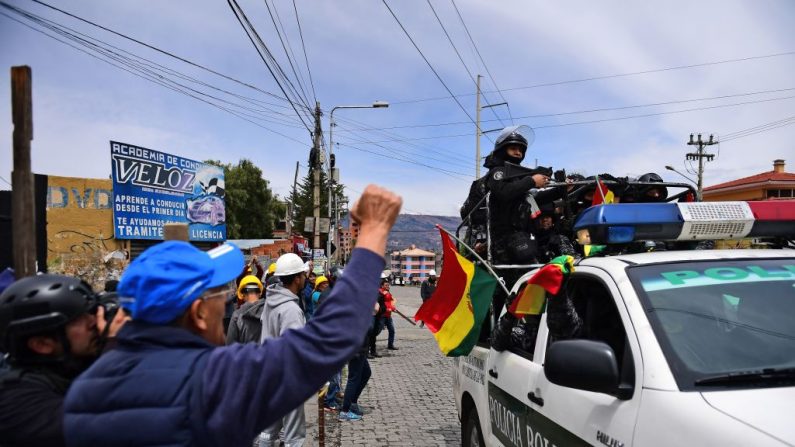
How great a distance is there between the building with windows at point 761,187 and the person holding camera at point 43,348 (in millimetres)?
45776

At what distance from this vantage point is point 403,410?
24.3 feet

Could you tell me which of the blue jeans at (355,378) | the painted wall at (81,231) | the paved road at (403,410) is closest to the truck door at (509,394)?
the paved road at (403,410)

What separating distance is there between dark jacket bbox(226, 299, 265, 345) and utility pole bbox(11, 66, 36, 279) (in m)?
1.91

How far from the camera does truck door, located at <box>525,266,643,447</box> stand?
87.0 inches

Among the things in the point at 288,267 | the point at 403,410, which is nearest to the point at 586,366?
the point at 288,267

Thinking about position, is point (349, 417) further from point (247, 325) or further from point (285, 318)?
point (285, 318)

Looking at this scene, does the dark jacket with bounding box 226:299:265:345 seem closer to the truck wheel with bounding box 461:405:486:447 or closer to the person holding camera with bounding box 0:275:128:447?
the truck wheel with bounding box 461:405:486:447

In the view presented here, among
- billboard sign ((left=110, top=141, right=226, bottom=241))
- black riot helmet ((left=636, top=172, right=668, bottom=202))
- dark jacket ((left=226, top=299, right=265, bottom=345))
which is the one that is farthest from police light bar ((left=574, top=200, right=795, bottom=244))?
billboard sign ((left=110, top=141, right=226, bottom=241))

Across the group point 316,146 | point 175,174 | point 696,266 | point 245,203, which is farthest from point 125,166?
point 245,203

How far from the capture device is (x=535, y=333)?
3598 millimetres

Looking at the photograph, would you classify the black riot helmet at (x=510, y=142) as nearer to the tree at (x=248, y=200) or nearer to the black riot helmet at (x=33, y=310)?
the black riot helmet at (x=33, y=310)

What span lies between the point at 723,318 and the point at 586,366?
76cm

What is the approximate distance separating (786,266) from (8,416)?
11.0ft

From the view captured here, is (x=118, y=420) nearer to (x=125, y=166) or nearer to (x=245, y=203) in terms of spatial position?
(x=125, y=166)
